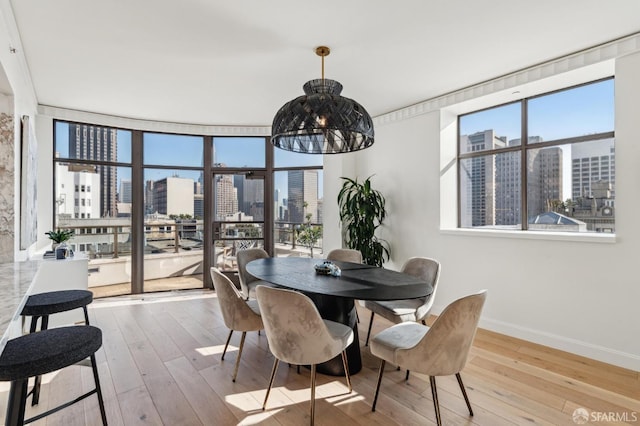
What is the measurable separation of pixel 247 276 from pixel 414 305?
202 cm

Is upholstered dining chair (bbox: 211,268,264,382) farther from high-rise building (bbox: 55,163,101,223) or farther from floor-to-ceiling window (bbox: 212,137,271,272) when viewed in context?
high-rise building (bbox: 55,163,101,223)

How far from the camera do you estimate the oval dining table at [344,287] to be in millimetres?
2357

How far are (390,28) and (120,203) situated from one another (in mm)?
4710

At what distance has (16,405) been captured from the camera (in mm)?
1516

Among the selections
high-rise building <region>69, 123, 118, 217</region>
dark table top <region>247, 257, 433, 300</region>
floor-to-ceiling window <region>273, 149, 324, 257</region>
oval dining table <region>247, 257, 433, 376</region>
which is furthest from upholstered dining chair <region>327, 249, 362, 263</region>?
high-rise building <region>69, 123, 118, 217</region>

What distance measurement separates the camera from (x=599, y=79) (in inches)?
130

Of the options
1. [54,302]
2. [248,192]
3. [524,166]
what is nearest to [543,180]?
[524,166]

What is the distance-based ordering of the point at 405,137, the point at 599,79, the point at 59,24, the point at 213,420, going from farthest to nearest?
the point at 405,137 → the point at 599,79 → the point at 59,24 → the point at 213,420

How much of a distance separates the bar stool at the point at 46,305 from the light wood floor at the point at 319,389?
1.60 ft

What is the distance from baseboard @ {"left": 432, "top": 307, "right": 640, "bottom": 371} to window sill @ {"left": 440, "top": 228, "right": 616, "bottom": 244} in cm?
95

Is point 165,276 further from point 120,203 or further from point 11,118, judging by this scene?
point 11,118

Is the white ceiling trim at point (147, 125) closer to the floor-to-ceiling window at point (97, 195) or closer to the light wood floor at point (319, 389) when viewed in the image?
the floor-to-ceiling window at point (97, 195)

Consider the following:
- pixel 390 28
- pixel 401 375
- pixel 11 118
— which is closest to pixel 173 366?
pixel 401 375

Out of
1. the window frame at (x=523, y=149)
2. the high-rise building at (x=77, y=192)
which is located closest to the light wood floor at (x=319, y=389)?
the window frame at (x=523, y=149)
